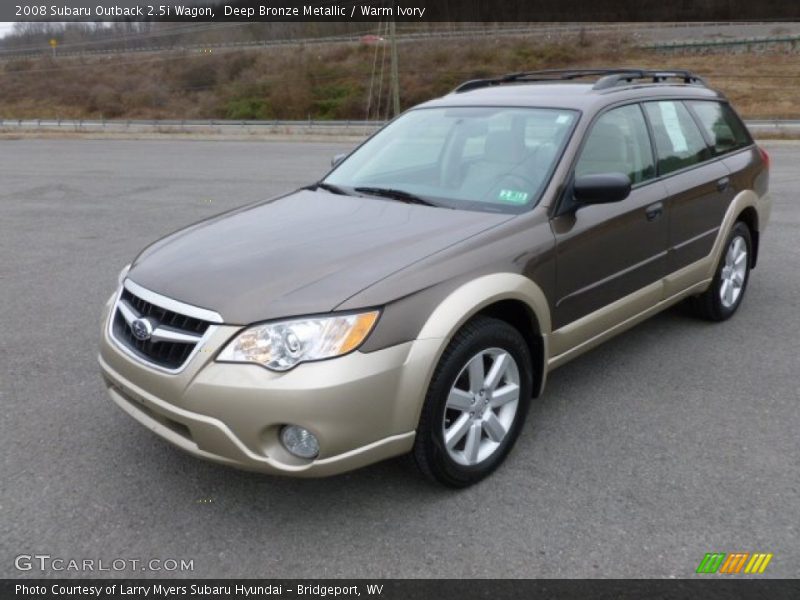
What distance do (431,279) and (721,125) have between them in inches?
132

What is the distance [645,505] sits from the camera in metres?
3.03

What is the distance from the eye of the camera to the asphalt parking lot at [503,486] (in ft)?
9.09

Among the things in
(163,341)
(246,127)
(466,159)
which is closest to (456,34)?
(246,127)

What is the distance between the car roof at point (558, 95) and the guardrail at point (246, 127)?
19914mm

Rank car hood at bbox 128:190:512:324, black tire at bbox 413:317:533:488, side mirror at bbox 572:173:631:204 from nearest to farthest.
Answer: car hood at bbox 128:190:512:324
black tire at bbox 413:317:533:488
side mirror at bbox 572:173:631:204

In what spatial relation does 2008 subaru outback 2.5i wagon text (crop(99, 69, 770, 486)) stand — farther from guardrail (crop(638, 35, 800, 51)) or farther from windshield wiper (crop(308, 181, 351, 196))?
guardrail (crop(638, 35, 800, 51))

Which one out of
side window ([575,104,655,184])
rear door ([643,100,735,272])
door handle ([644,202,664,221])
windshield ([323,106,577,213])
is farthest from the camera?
rear door ([643,100,735,272])

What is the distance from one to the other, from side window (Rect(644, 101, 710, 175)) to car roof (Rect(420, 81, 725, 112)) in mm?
85

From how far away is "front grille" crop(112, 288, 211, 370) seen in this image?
9.30ft

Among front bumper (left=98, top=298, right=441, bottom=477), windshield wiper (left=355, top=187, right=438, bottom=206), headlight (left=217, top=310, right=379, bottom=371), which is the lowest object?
front bumper (left=98, top=298, right=441, bottom=477)

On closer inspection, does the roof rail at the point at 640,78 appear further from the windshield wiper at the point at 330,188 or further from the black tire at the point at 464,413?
the black tire at the point at 464,413

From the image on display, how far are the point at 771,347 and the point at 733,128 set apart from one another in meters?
1.68

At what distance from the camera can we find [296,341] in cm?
270

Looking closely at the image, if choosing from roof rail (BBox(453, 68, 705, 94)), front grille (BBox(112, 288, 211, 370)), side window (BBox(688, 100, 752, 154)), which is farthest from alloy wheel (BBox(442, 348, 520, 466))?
side window (BBox(688, 100, 752, 154))
